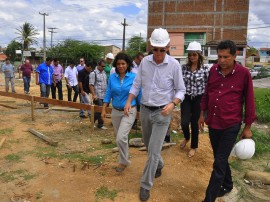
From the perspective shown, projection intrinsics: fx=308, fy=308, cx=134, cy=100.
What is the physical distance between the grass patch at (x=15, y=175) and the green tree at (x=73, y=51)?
150 feet

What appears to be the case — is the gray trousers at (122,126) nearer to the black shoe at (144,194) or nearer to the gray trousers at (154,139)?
the gray trousers at (154,139)

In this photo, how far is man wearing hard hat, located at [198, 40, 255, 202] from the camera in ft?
11.0

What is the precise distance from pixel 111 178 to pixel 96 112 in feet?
11.2

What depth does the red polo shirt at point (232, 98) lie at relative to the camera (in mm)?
3352

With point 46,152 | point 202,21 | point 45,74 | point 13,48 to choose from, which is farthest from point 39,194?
point 13,48

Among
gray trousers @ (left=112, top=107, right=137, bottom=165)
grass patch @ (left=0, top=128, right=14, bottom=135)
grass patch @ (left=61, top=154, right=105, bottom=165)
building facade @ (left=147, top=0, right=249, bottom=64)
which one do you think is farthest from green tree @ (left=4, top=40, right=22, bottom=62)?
gray trousers @ (left=112, top=107, right=137, bottom=165)

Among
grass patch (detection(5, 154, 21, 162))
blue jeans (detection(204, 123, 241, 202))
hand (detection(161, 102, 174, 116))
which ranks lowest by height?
grass patch (detection(5, 154, 21, 162))

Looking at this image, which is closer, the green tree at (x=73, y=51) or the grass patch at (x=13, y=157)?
the grass patch at (x=13, y=157)

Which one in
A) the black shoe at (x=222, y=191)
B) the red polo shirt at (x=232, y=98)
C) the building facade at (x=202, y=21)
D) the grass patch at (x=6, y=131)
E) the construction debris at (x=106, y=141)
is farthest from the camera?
the building facade at (x=202, y=21)

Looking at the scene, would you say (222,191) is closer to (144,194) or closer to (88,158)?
(144,194)

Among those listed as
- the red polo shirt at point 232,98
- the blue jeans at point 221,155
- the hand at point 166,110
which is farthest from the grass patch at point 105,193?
the red polo shirt at point 232,98

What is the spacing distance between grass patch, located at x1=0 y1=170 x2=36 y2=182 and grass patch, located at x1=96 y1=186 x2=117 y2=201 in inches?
45.6

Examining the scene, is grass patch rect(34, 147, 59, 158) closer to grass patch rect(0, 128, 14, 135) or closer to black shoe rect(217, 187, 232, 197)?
grass patch rect(0, 128, 14, 135)

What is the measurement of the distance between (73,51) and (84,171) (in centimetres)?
4874
